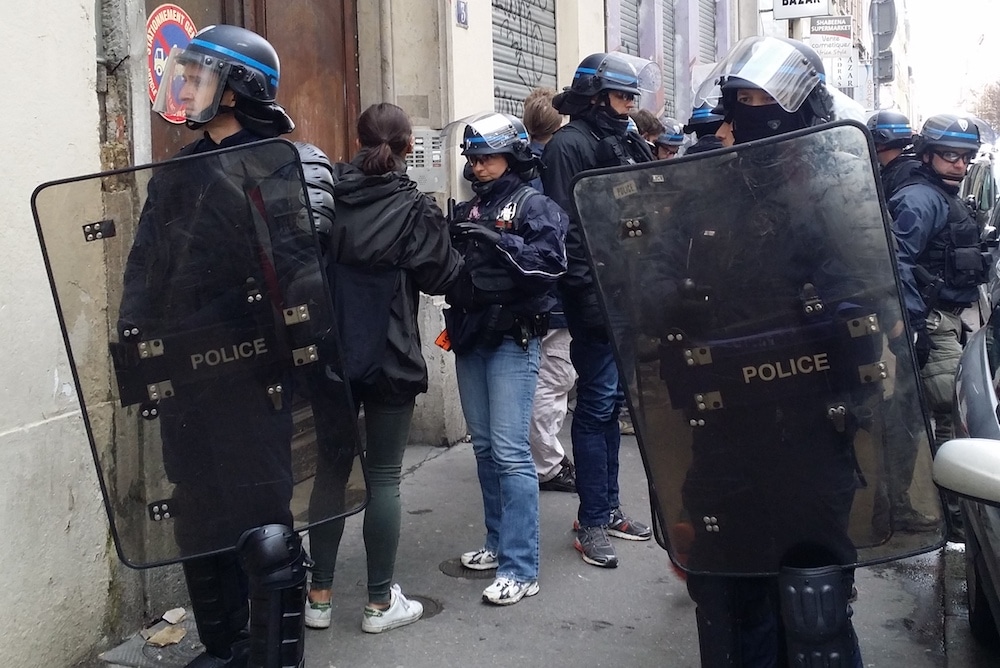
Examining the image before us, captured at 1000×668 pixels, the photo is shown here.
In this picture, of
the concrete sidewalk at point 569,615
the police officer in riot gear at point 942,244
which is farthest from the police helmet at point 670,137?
the concrete sidewalk at point 569,615

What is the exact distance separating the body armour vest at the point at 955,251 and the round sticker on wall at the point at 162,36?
337cm

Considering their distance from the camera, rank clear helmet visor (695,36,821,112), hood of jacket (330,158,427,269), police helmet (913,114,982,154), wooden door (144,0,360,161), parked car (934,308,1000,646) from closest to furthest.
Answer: parked car (934,308,1000,646), clear helmet visor (695,36,821,112), hood of jacket (330,158,427,269), police helmet (913,114,982,154), wooden door (144,0,360,161)

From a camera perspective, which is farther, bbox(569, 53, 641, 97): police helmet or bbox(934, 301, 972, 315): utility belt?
bbox(934, 301, 972, 315): utility belt

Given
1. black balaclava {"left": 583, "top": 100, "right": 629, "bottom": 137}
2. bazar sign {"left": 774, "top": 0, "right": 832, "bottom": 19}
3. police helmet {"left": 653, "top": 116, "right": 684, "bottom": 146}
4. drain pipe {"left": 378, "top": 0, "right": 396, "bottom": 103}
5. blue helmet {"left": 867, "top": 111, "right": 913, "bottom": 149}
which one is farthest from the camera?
bazar sign {"left": 774, "top": 0, "right": 832, "bottom": 19}

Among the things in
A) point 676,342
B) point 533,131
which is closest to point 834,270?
point 676,342

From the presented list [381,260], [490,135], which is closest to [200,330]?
[381,260]

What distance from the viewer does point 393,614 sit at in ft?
12.7

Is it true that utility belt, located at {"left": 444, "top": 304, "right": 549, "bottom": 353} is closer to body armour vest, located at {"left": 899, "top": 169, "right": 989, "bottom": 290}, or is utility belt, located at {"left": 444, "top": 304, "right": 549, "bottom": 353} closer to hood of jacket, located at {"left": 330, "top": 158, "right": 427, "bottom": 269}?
hood of jacket, located at {"left": 330, "top": 158, "right": 427, "bottom": 269}

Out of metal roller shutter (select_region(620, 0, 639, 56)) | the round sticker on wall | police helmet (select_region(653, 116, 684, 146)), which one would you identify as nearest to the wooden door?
the round sticker on wall

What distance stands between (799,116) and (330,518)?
167 centimetres

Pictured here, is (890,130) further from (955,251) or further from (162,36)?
(162,36)

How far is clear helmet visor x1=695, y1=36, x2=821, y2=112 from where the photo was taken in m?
2.75

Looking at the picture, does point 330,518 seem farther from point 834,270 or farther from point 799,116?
point 799,116

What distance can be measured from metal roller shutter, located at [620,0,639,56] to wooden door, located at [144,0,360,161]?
4.80 meters
